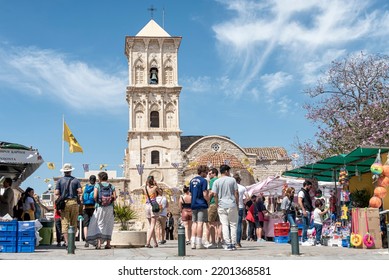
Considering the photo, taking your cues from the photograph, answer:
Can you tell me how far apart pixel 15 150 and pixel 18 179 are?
2652 millimetres

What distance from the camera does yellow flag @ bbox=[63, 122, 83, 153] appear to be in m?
24.2

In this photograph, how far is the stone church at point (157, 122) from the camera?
4675 centimetres

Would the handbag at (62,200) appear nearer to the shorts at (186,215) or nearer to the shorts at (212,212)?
the shorts at (186,215)

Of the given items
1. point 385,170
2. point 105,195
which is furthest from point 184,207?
point 385,170

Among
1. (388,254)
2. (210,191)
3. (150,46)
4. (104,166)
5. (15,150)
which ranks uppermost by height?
(150,46)

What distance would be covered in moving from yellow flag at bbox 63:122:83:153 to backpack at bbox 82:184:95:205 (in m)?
12.8

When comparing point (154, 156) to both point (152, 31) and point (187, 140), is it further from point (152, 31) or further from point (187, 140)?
point (152, 31)

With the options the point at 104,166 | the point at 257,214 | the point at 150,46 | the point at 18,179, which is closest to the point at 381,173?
the point at 257,214

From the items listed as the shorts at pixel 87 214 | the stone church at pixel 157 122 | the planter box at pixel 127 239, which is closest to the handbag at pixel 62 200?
the shorts at pixel 87 214

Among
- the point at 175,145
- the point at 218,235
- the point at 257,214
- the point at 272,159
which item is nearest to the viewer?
the point at 218,235

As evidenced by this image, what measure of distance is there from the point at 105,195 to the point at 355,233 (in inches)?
220

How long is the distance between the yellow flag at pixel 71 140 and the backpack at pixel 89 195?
12803 millimetres
